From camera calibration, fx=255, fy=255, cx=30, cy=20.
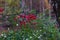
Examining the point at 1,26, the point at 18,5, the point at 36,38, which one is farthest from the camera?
the point at 18,5

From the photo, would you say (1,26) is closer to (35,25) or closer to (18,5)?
(18,5)

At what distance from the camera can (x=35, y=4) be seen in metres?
7.16

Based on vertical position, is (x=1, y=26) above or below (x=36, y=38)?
below

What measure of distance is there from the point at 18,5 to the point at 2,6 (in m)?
0.61

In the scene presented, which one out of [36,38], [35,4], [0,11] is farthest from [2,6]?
[36,38]

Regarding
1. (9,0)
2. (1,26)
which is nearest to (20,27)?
(1,26)

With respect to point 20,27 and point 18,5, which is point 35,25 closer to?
point 20,27

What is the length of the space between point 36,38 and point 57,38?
0.29m

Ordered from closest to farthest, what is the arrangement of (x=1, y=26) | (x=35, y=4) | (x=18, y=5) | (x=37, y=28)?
(x=37, y=28)
(x=1, y=26)
(x=18, y=5)
(x=35, y=4)

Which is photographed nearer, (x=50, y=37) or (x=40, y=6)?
(x=50, y=37)

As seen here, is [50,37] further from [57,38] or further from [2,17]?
[2,17]

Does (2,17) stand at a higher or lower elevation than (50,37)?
lower

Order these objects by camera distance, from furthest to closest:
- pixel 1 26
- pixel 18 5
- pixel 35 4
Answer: pixel 35 4, pixel 18 5, pixel 1 26

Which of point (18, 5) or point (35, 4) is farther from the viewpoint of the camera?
point (35, 4)
